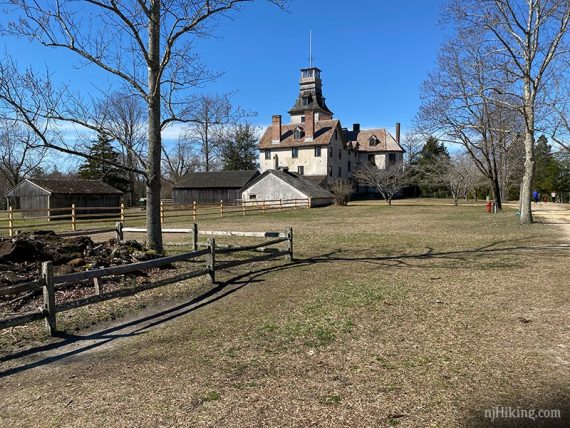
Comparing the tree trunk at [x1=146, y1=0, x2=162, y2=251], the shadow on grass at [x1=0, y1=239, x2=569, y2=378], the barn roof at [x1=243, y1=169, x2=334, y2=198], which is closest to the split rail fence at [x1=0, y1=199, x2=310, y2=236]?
the barn roof at [x1=243, y1=169, x2=334, y2=198]

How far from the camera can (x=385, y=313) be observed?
21.9ft

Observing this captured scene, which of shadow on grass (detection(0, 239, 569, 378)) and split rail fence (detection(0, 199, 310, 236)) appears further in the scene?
split rail fence (detection(0, 199, 310, 236))

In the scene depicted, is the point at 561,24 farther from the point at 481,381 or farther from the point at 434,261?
the point at 481,381

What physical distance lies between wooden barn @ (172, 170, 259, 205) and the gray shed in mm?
5517

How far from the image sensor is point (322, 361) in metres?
4.83

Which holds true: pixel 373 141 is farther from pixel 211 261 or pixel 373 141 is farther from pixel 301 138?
pixel 211 261

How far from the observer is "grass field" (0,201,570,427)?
376 centimetres

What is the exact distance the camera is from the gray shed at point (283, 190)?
47.4m

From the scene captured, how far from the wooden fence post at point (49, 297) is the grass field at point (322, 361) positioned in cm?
55

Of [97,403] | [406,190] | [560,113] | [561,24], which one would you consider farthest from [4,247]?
[406,190]

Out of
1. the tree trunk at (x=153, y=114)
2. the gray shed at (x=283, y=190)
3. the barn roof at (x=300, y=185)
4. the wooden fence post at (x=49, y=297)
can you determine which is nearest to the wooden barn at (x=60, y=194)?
the gray shed at (x=283, y=190)

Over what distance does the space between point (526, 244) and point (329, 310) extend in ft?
34.1

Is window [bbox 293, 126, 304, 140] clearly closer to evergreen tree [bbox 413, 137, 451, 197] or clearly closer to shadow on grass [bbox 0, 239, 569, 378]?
evergreen tree [bbox 413, 137, 451, 197]

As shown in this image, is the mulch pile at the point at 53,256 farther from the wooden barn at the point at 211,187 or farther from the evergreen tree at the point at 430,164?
the evergreen tree at the point at 430,164
